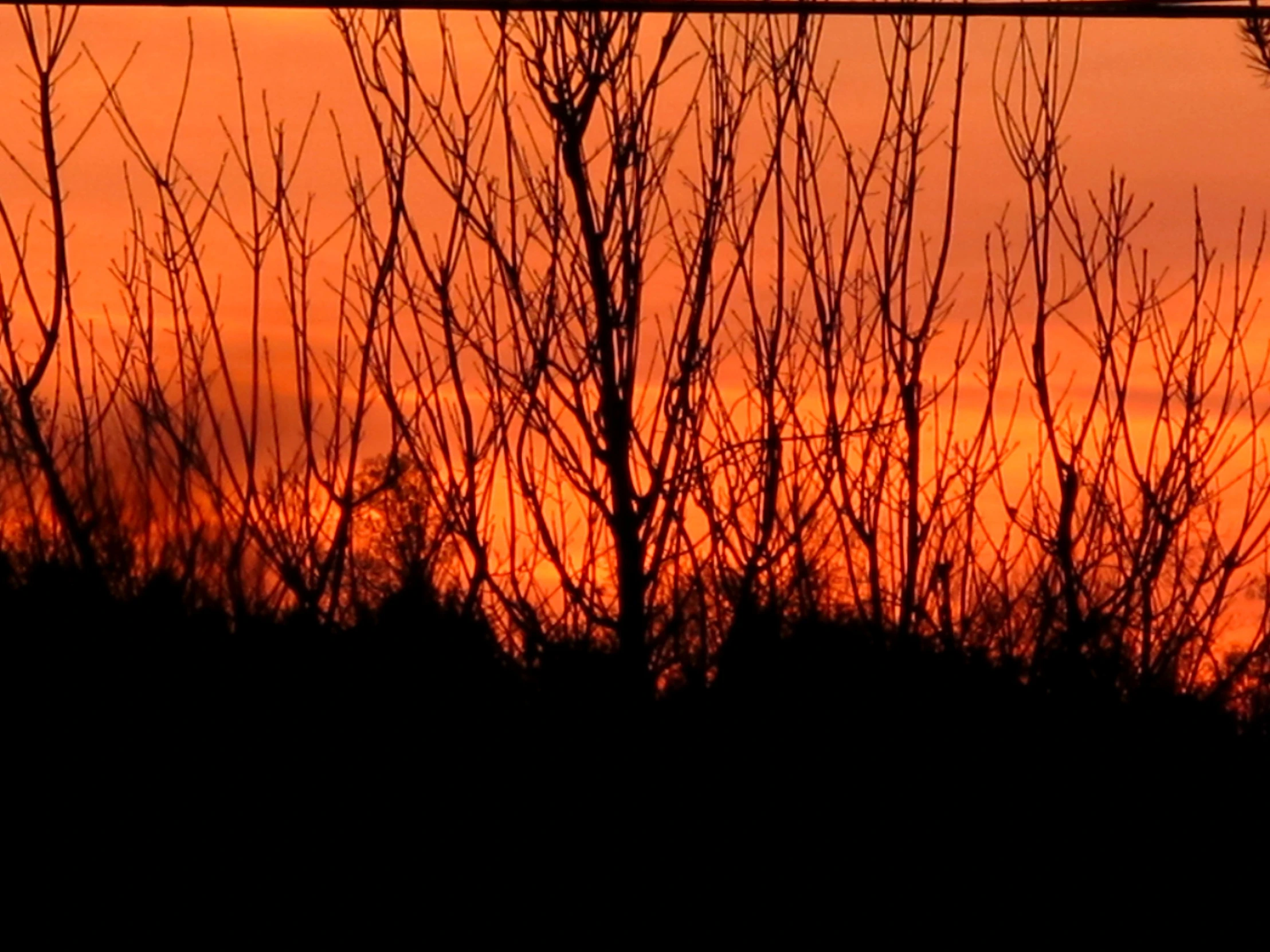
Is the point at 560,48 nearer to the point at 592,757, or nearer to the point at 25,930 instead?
the point at 592,757

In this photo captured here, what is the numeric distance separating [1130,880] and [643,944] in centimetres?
148

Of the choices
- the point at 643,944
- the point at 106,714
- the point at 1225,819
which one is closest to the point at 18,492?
the point at 106,714

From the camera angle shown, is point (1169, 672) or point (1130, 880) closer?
point (1130, 880)

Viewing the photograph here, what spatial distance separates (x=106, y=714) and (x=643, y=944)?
1571 millimetres

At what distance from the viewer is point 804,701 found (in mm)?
5875

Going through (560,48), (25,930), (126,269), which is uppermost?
(560,48)

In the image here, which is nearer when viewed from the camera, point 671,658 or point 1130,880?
point 1130,880

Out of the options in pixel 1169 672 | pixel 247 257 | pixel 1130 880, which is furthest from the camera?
pixel 247 257

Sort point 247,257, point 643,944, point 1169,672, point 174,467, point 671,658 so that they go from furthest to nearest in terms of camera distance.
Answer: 1. point 247,257
2. point 174,467
3. point 1169,672
4. point 671,658
5. point 643,944

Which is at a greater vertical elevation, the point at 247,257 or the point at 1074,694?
the point at 247,257

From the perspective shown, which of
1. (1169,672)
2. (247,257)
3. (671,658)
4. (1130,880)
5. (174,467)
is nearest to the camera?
(1130,880)

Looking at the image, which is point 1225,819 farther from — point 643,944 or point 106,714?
point 106,714

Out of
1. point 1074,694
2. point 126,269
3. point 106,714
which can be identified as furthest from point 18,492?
point 1074,694

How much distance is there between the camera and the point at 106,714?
523cm
